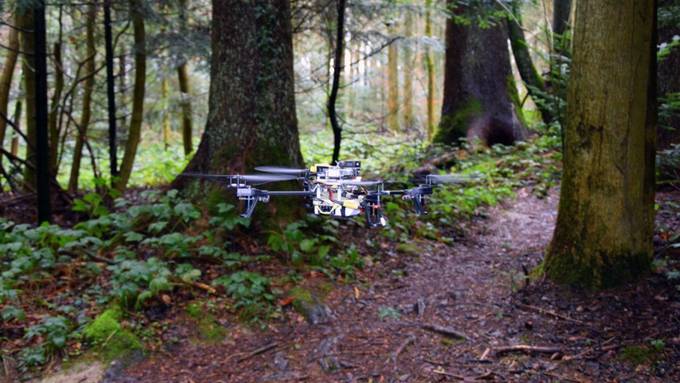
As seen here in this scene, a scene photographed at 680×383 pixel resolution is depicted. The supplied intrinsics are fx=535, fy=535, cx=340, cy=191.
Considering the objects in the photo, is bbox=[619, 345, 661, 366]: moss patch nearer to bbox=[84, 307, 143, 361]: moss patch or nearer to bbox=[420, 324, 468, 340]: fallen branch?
bbox=[420, 324, 468, 340]: fallen branch

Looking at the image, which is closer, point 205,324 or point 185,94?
point 205,324

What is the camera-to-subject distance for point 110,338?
4809 millimetres

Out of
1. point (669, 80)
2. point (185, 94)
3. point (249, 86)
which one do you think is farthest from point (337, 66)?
point (185, 94)

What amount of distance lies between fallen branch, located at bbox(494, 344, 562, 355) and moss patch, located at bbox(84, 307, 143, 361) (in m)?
3.17

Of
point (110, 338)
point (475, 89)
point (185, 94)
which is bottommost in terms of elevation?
point (110, 338)

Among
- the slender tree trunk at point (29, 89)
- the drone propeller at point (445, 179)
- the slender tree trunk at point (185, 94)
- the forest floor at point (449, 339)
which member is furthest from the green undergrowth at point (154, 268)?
the slender tree trunk at point (185, 94)

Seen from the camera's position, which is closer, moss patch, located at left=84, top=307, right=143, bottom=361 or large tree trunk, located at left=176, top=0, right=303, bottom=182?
moss patch, located at left=84, top=307, right=143, bottom=361

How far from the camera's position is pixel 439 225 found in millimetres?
8203

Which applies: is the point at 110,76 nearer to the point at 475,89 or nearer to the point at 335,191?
the point at 475,89

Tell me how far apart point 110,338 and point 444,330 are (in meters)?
3.03

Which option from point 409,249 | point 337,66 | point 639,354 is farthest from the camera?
point 337,66

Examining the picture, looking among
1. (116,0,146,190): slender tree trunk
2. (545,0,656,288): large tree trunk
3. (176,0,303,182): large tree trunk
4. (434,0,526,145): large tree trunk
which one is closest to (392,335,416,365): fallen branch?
(545,0,656,288): large tree trunk

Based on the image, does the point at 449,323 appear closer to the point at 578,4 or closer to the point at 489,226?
the point at 578,4

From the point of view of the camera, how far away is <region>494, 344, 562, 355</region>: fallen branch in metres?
4.35
